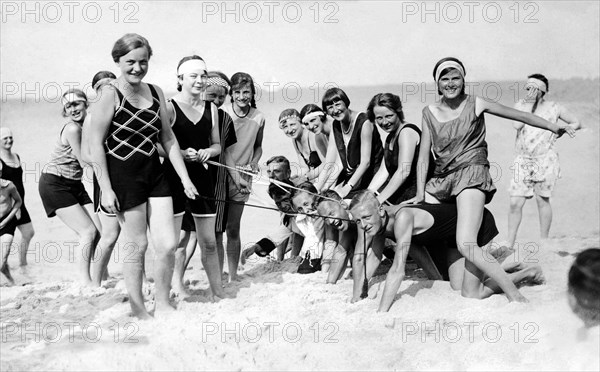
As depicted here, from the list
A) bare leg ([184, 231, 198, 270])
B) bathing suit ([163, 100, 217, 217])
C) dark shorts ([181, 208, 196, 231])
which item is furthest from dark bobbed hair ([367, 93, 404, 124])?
bare leg ([184, 231, 198, 270])

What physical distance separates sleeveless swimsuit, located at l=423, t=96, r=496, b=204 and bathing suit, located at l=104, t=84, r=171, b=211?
175 centimetres

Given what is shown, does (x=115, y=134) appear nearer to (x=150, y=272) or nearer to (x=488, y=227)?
(x=488, y=227)

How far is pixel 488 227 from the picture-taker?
5418 millimetres

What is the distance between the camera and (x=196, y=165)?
18.0 ft

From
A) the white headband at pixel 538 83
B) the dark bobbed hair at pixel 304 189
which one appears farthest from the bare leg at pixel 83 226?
the white headband at pixel 538 83

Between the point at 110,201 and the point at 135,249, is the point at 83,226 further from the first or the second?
the point at 110,201

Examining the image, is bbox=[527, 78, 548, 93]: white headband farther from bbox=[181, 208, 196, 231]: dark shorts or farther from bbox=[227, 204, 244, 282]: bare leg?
bbox=[181, 208, 196, 231]: dark shorts

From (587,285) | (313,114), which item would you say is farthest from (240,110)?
(587,285)

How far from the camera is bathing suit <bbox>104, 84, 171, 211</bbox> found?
475 cm

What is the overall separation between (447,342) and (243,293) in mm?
1668

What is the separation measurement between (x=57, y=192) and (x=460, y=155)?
118 inches

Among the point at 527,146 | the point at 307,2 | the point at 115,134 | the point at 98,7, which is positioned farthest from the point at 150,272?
the point at 307,2

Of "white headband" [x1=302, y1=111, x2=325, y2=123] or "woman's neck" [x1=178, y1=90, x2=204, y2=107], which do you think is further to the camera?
"white headband" [x1=302, y1=111, x2=325, y2=123]

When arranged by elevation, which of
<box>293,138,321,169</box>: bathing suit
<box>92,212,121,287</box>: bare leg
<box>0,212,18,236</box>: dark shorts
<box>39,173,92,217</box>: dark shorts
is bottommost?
<box>0,212,18,236</box>: dark shorts
